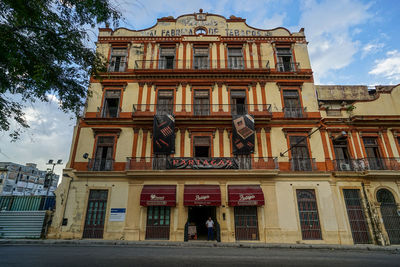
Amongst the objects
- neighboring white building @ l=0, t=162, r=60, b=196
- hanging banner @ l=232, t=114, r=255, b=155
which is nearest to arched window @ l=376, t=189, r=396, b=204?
hanging banner @ l=232, t=114, r=255, b=155

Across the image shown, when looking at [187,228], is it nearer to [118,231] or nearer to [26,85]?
[118,231]

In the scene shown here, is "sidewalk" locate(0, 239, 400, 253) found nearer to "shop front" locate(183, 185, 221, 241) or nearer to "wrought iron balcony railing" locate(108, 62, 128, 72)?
"shop front" locate(183, 185, 221, 241)

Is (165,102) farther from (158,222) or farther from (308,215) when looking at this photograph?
(308,215)

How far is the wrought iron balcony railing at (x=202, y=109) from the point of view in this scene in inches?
641

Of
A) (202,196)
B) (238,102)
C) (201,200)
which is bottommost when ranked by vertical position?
(201,200)

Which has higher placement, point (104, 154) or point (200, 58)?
point (200, 58)

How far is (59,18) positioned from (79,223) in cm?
1272

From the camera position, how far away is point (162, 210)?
14.0 meters

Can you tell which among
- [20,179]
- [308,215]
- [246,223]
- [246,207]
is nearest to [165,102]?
[246,207]

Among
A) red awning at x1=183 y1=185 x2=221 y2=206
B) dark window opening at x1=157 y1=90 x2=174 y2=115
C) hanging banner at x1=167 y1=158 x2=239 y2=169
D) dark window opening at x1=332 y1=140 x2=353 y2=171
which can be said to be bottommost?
red awning at x1=183 y1=185 x2=221 y2=206

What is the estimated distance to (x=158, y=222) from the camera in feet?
45.2

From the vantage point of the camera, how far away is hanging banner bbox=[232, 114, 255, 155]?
48.6 ft

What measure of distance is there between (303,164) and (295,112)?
4.27 meters

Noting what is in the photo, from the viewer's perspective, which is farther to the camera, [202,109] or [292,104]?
[292,104]
